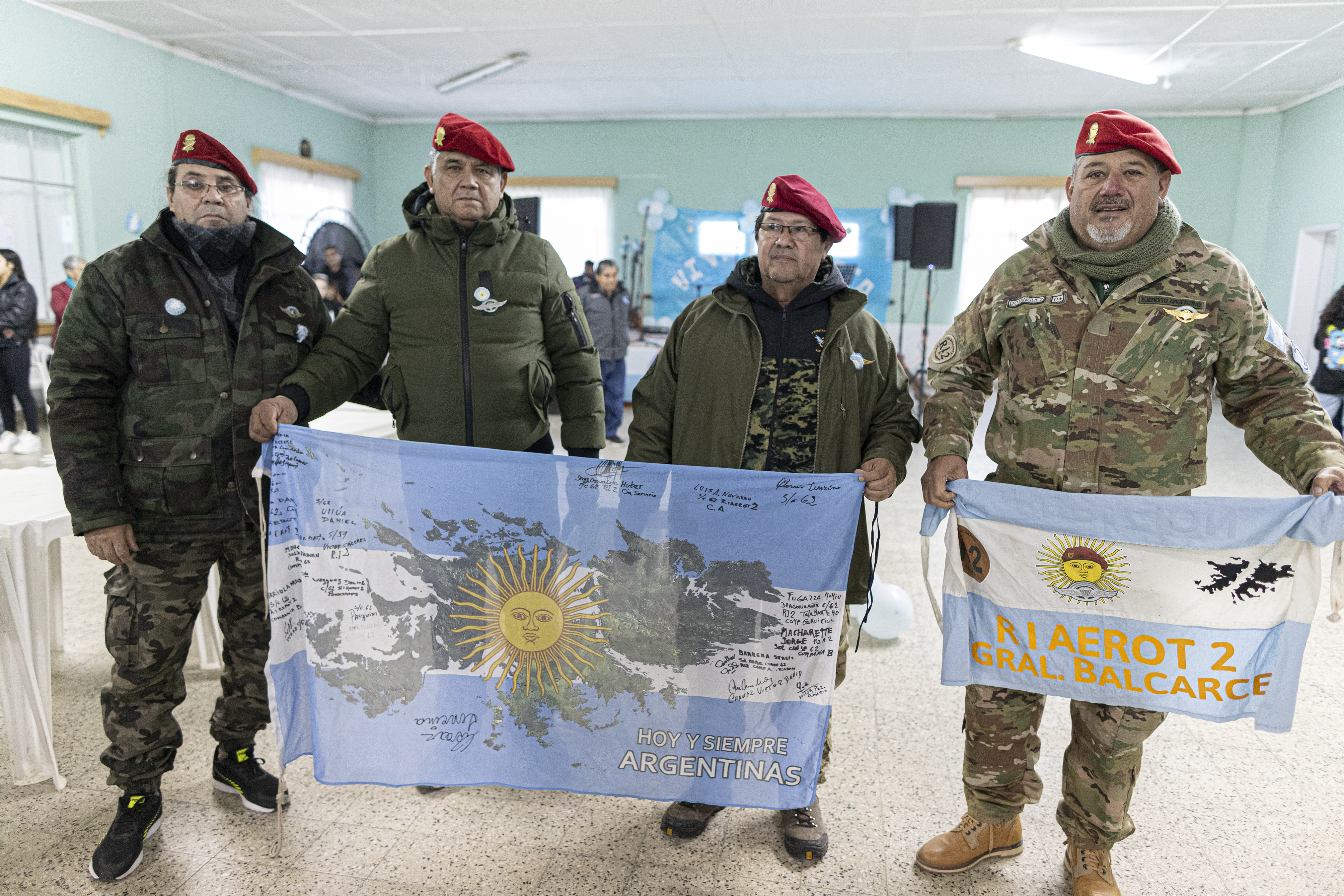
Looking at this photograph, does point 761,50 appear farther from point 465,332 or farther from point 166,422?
point 166,422

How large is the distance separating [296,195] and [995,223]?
26.0ft

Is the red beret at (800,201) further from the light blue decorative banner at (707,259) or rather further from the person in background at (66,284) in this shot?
the light blue decorative banner at (707,259)

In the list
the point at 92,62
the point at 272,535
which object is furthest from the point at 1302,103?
the point at 92,62

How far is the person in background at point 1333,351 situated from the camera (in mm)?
5598

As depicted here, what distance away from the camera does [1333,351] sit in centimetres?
569

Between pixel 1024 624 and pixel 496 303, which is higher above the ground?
pixel 496 303

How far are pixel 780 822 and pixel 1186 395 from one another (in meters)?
1.28

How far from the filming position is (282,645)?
5.69ft

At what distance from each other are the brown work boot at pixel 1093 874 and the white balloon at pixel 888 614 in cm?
119

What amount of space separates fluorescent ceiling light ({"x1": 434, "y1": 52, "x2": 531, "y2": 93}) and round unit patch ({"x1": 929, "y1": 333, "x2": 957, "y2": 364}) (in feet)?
21.5

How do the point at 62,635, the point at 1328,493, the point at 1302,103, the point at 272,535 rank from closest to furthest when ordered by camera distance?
the point at 1328,493, the point at 272,535, the point at 62,635, the point at 1302,103

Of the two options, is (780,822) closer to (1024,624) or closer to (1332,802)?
(1024,624)

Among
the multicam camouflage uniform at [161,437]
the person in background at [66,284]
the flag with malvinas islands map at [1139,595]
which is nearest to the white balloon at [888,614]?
the flag with malvinas islands map at [1139,595]

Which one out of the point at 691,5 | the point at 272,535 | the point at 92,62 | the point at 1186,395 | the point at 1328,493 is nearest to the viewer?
the point at 1328,493
